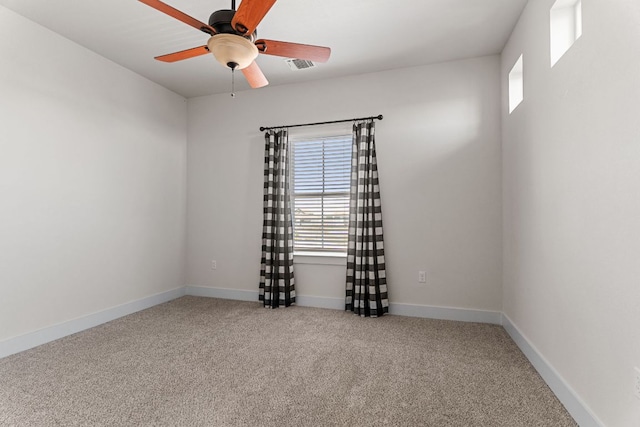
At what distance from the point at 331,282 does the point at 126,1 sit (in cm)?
316

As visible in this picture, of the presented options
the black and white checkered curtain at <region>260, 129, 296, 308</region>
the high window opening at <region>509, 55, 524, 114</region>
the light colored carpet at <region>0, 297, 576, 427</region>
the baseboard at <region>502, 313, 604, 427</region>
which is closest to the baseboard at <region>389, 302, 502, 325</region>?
the light colored carpet at <region>0, 297, 576, 427</region>

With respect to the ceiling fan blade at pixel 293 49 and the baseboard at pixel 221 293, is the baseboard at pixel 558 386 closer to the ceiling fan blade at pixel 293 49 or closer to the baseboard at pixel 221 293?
the ceiling fan blade at pixel 293 49

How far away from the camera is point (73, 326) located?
2918mm

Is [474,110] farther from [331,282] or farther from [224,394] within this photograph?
[224,394]

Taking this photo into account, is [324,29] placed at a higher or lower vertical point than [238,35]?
higher

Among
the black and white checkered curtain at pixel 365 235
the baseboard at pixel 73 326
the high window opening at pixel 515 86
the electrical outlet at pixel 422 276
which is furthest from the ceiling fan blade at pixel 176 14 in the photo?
the electrical outlet at pixel 422 276

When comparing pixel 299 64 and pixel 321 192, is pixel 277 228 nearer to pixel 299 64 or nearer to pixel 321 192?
pixel 321 192

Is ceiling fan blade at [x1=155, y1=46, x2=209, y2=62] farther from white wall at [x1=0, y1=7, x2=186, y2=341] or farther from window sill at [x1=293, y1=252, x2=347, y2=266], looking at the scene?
window sill at [x1=293, y1=252, x2=347, y2=266]

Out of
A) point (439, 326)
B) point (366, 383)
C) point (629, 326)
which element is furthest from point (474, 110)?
A: point (366, 383)

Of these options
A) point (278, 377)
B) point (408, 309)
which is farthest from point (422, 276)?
point (278, 377)

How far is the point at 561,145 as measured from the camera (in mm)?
1851

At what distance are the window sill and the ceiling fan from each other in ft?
7.32

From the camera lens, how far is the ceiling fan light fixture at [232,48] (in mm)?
1720

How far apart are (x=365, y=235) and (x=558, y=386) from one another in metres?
1.97
